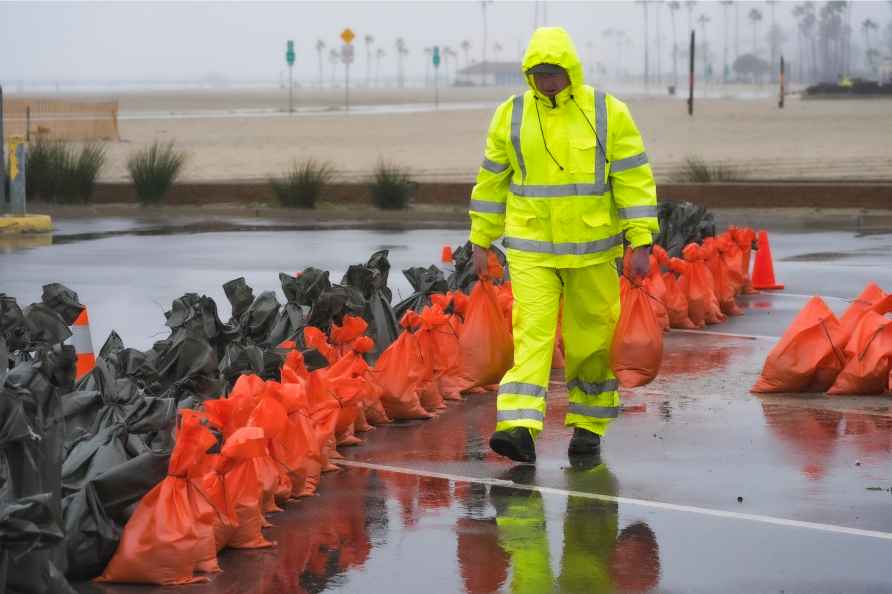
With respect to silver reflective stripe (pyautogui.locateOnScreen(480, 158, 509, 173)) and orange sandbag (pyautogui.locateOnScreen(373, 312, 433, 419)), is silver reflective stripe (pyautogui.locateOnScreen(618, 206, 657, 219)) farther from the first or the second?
orange sandbag (pyautogui.locateOnScreen(373, 312, 433, 419))

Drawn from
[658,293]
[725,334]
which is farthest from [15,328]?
[725,334]

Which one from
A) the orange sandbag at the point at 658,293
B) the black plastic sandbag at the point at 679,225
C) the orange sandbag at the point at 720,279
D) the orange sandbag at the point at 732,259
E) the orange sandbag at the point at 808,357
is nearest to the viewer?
the orange sandbag at the point at 808,357

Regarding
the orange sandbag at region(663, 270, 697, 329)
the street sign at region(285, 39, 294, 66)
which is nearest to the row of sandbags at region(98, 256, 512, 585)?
the orange sandbag at region(663, 270, 697, 329)

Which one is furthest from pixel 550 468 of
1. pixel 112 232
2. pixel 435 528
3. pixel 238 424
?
pixel 112 232

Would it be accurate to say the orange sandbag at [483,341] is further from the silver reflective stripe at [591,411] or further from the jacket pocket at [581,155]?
the jacket pocket at [581,155]

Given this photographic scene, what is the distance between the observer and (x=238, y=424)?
621 centimetres

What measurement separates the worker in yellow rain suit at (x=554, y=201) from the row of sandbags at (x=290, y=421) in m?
0.88

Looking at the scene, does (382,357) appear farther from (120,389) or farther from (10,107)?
(10,107)

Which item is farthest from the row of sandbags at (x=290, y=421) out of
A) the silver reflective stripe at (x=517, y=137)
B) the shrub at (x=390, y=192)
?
the shrub at (x=390, y=192)

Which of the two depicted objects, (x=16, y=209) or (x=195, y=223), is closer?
(x=16, y=209)

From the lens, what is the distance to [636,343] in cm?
821

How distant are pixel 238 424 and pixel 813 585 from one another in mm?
2262

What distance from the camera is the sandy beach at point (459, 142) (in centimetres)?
3400

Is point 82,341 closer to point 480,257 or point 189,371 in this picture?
point 189,371
